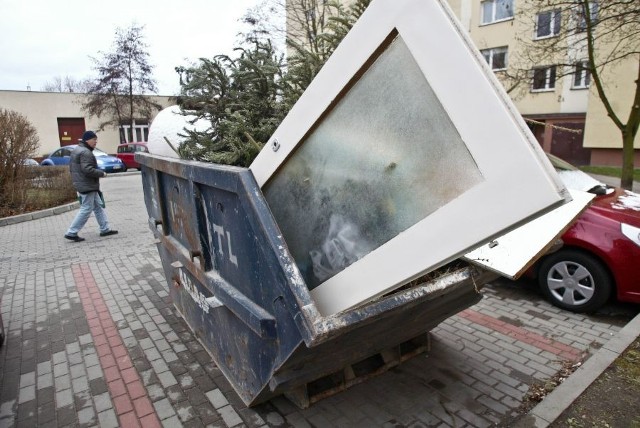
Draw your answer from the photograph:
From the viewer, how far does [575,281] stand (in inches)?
173

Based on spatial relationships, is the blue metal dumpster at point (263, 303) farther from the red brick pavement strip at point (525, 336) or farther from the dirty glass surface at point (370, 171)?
the red brick pavement strip at point (525, 336)

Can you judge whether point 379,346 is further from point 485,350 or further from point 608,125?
point 608,125

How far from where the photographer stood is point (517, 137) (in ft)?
3.97

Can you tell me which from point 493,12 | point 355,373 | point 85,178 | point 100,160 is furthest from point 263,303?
point 493,12

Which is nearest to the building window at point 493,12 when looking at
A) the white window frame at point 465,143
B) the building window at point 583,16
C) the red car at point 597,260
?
the building window at point 583,16

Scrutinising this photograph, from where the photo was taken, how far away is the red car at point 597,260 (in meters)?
4.07

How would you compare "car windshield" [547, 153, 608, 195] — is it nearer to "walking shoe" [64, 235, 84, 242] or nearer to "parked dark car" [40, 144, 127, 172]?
"walking shoe" [64, 235, 84, 242]

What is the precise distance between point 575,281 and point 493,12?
22880 millimetres

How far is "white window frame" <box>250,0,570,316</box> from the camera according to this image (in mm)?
1210

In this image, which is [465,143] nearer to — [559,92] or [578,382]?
[578,382]

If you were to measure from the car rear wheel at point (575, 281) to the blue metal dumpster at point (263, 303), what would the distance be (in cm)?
191

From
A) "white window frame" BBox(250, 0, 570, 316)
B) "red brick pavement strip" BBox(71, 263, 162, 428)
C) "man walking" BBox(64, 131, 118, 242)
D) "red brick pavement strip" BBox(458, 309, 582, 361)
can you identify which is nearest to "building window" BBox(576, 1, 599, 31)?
"red brick pavement strip" BBox(458, 309, 582, 361)

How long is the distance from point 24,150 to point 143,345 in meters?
8.57

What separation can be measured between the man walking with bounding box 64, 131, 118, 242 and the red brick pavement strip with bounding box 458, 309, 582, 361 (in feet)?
21.7
